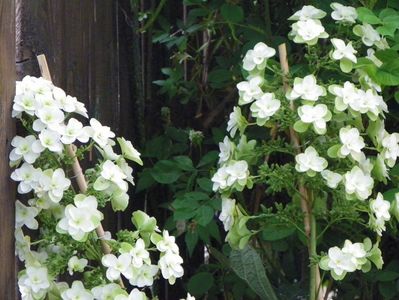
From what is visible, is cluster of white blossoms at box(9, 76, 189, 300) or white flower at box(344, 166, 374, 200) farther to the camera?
white flower at box(344, 166, 374, 200)

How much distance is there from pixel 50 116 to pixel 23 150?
0.27 ft

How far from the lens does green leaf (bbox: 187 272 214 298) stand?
8.47 ft

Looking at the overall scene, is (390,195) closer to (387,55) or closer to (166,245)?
(387,55)

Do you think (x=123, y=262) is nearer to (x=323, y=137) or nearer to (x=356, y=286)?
(x=323, y=137)

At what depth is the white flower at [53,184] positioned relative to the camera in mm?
1621

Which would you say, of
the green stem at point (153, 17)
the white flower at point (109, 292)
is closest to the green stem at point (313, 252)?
the white flower at point (109, 292)

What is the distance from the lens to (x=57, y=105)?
5.36 feet

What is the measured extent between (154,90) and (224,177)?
3.13ft

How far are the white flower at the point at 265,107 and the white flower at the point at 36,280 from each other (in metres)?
0.59

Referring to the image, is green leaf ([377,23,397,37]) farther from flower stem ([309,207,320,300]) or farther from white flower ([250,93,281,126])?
flower stem ([309,207,320,300])

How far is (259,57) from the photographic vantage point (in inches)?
77.8

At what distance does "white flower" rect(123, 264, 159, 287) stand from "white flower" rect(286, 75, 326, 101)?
20.1 inches

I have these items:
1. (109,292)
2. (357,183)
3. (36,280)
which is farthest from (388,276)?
(36,280)

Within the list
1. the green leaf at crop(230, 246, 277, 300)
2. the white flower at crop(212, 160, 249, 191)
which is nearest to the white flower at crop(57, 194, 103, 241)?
the white flower at crop(212, 160, 249, 191)
